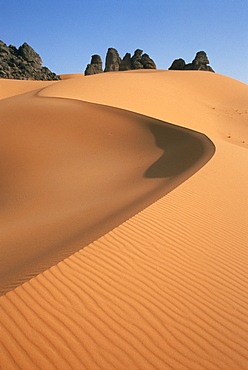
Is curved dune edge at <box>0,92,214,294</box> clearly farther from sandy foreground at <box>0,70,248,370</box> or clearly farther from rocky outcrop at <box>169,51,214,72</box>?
rocky outcrop at <box>169,51,214,72</box>

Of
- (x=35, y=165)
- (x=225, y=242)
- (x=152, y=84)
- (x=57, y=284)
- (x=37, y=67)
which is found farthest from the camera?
(x=37, y=67)

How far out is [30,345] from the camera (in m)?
2.43

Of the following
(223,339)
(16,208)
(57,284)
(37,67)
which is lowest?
(16,208)

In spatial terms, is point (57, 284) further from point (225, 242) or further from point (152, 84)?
point (152, 84)

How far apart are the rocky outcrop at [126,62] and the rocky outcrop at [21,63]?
923 cm

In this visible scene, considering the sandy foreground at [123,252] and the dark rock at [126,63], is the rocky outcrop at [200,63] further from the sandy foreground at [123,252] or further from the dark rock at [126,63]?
the sandy foreground at [123,252]

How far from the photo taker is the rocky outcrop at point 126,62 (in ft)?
155

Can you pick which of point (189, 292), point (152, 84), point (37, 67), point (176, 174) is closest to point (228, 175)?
point (176, 174)

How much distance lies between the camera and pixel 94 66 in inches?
1971

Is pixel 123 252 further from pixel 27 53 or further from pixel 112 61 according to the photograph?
pixel 112 61

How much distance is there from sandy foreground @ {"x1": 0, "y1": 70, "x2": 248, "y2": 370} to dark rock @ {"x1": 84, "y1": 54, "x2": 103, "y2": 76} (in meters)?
41.6

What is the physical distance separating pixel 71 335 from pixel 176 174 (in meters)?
5.54

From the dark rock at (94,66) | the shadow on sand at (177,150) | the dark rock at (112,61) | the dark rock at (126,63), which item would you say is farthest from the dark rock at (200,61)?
the shadow on sand at (177,150)

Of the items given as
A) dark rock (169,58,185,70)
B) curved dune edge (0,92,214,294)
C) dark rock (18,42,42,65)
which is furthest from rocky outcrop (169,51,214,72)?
curved dune edge (0,92,214,294)
